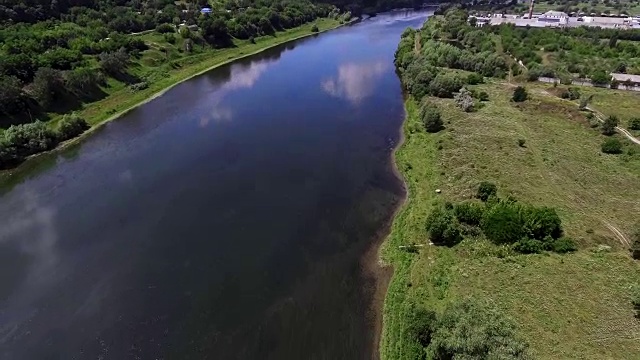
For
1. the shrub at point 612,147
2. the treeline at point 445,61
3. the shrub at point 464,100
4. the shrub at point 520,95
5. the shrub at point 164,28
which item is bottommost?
the shrub at point 612,147

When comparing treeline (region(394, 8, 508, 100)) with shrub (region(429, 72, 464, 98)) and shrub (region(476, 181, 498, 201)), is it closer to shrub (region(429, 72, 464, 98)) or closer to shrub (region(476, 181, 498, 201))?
shrub (region(429, 72, 464, 98))

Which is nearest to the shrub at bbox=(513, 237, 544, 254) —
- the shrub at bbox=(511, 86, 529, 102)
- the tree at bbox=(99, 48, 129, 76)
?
the shrub at bbox=(511, 86, 529, 102)

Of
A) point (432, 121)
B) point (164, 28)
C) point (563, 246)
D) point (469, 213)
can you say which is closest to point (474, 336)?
point (563, 246)

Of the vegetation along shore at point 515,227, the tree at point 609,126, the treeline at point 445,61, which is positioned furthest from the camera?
the treeline at point 445,61

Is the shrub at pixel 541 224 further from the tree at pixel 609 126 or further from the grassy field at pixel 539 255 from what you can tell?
the tree at pixel 609 126

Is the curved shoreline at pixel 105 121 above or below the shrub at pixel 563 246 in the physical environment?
above

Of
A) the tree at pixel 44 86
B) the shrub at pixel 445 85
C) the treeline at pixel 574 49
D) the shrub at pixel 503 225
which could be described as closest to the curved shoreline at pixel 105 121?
the tree at pixel 44 86
